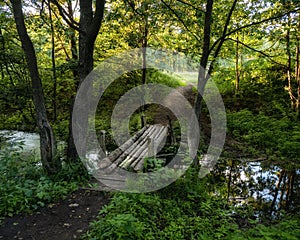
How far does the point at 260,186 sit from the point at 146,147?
11.8ft

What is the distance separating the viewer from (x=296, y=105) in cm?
1144

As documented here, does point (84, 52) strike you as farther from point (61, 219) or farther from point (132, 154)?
point (61, 219)

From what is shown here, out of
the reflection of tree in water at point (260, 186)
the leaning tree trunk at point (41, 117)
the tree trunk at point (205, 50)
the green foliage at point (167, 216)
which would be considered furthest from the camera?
the tree trunk at point (205, 50)

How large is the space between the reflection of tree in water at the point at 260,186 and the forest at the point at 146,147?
1.6 inches

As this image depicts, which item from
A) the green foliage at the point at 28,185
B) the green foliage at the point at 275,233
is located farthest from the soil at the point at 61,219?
the green foliage at the point at 275,233

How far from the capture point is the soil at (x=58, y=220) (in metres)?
3.55

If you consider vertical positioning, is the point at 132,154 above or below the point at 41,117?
below

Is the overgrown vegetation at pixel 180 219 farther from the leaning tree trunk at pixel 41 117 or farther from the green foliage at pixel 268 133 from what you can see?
the green foliage at pixel 268 133

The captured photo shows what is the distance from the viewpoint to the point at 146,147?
7789mm

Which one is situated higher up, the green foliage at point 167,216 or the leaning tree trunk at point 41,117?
the leaning tree trunk at point 41,117

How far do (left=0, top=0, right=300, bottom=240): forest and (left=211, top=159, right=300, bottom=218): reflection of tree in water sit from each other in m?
0.04

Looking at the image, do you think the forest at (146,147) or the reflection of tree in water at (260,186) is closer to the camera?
the forest at (146,147)

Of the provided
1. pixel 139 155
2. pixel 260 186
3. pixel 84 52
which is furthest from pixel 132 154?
pixel 260 186

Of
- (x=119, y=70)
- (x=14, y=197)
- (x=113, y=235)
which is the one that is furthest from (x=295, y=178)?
(x=119, y=70)
